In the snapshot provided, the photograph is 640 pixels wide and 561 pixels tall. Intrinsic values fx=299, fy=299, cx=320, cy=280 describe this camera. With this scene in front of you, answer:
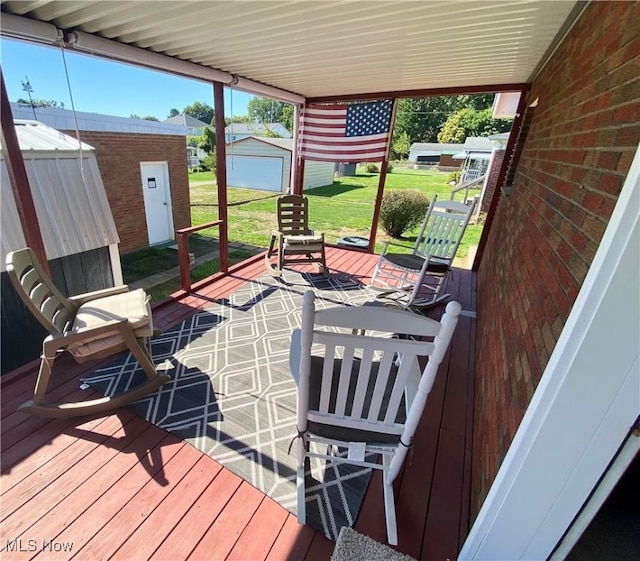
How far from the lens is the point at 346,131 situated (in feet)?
15.1

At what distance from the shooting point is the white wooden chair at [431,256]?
135 inches

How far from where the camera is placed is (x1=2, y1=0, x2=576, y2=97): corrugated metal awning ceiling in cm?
183

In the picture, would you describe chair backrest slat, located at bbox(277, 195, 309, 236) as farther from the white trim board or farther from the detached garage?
the detached garage

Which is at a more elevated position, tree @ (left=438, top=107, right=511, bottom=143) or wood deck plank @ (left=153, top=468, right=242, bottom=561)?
tree @ (left=438, top=107, right=511, bottom=143)

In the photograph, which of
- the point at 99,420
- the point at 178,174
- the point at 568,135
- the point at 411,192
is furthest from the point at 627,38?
the point at 178,174

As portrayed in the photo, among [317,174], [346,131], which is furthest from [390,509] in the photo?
[317,174]

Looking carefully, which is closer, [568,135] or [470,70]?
[568,135]

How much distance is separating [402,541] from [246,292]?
2.78 metres

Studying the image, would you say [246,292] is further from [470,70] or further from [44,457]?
[470,70]

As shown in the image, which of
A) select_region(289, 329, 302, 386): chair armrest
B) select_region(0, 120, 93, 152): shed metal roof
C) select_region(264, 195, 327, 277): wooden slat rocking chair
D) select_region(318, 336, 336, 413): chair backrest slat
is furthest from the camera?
select_region(264, 195, 327, 277): wooden slat rocking chair

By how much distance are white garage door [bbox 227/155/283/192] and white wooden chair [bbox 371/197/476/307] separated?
35.2ft

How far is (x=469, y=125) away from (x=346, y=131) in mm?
22875

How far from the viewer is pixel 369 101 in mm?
4367

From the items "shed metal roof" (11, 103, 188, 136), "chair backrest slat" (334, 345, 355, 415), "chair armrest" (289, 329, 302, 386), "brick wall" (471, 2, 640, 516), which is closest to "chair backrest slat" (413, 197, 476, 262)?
"brick wall" (471, 2, 640, 516)
